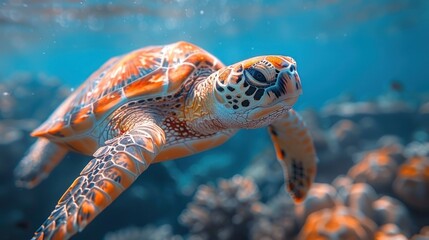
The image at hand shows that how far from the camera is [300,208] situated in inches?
162

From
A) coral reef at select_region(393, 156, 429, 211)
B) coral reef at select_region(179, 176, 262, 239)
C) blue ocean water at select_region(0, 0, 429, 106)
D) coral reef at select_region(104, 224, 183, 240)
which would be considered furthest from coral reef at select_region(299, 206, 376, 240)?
blue ocean water at select_region(0, 0, 429, 106)

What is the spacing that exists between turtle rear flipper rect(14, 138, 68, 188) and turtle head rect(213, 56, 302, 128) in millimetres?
3080

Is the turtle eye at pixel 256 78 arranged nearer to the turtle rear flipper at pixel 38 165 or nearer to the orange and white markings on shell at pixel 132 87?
the orange and white markings on shell at pixel 132 87

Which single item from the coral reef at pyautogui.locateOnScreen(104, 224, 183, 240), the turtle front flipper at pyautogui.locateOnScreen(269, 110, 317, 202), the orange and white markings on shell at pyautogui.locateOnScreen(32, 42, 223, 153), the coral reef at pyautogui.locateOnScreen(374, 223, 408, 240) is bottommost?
the coral reef at pyautogui.locateOnScreen(104, 224, 183, 240)

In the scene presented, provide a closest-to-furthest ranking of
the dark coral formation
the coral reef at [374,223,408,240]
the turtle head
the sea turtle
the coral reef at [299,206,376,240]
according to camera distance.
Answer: the sea turtle, the turtle head, the coral reef at [299,206,376,240], the coral reef at [374,223,408,240], the dark coral formation

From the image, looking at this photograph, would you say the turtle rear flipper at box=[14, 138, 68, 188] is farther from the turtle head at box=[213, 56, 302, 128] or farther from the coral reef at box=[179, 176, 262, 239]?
the turtle head at box=[213, 56, 302, 128]

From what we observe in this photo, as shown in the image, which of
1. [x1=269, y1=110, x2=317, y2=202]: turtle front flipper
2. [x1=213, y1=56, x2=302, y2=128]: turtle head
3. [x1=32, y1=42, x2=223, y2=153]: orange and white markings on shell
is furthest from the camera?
[x1=269, y1=110, x2=317, y2=202]: turtle front flipper

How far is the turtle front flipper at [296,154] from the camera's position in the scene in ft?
11.0

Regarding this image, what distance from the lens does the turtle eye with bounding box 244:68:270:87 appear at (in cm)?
209

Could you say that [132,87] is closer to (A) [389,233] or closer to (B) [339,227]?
(B) [339,227]

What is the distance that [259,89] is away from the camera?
2098mm

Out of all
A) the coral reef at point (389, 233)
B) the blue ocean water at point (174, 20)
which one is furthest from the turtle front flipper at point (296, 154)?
the blue ocean water at point (174, 20)

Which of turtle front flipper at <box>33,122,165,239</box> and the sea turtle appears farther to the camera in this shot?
the sea turtle

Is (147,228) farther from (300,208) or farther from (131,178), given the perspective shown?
(131,178)
